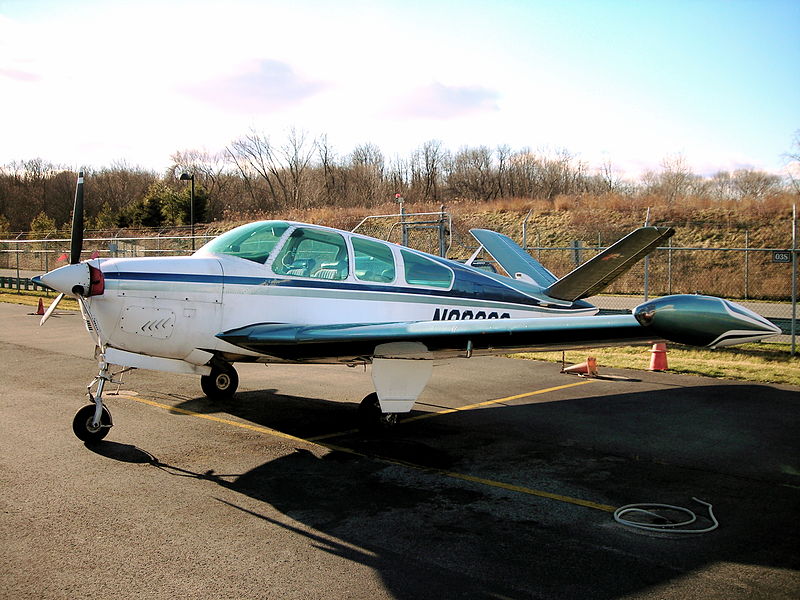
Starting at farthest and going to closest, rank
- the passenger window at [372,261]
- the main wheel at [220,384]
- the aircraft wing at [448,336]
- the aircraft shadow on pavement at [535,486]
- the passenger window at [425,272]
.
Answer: the main wheel at [220,384]
the passenger window at [425,272]
the passenger window at [372,261]
the aircraft wing at [448,336]
the aircraft shadow on pavement at [535,486]

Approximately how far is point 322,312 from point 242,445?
1.73m

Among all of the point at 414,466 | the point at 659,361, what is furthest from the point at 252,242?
the point at 659,361

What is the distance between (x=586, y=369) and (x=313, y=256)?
568cm

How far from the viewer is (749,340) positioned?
412 centimetres

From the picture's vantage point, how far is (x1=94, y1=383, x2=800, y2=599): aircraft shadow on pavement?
4098 mm

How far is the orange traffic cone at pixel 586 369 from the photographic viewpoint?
11.0 m

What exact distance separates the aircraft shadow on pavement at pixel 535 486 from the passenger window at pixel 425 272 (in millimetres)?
1713

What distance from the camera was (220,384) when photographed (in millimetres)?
9375

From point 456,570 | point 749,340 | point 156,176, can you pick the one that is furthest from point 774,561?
point 156,176

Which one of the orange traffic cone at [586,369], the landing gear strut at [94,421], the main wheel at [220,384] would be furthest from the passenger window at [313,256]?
the orange traffic cone at [586,369]

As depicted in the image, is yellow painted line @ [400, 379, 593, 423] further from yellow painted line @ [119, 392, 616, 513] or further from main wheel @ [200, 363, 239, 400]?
main wheel @ [200, 363, 239, 400]

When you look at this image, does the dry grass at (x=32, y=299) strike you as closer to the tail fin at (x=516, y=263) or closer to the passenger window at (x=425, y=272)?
the tail fin at (x=516, y=263)

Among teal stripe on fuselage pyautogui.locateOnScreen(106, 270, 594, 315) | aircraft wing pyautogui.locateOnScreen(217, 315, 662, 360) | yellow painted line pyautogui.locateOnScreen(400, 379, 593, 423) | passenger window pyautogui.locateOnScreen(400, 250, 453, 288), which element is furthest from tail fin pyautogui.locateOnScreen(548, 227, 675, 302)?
aircraft wing pyautogui.locateOnScreen(217, 315, 662, 360)

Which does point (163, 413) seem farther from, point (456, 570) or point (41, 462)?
point (456, 570)
